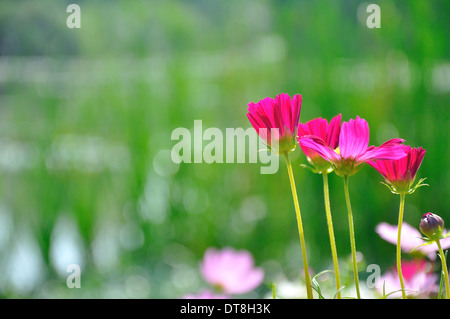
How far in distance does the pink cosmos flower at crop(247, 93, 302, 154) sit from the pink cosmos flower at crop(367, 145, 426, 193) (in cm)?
4

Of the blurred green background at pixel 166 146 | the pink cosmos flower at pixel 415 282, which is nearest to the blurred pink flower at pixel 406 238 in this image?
the pink cosmos flower at pixel 415 282

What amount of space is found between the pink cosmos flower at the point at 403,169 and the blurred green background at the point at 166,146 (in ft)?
2.43

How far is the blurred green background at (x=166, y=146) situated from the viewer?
98cm

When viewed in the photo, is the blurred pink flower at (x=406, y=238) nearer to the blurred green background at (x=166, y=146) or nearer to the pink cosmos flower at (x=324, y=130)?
the pink cosmos flower at (x=324, y=130)

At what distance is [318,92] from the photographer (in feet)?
3.28

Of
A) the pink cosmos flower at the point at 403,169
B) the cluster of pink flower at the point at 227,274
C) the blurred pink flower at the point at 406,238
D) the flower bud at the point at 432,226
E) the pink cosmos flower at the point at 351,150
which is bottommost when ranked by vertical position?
the cluster of pink flower at the point at 227,274

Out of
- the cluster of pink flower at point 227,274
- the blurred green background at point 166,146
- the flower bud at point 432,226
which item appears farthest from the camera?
the blurred green background at point 166,146

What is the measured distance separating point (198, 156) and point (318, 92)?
11.1 inches

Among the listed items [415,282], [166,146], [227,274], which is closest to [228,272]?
[227,274]

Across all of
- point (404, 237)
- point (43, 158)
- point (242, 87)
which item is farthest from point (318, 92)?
point (404, 237)

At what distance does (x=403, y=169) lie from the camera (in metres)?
0.21

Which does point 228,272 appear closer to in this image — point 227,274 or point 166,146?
point 227,274

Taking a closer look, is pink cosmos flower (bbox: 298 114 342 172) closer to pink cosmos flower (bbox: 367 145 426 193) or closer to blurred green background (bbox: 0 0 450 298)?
pink cosmos flower (bbox: 367 145 426 193)

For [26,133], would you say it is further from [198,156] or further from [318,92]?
[318,92]
